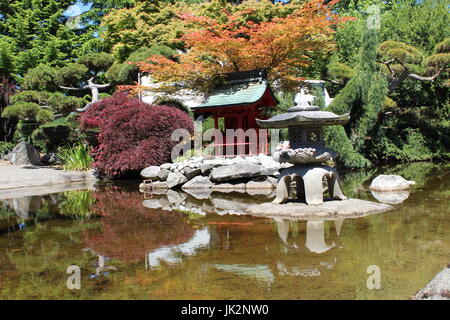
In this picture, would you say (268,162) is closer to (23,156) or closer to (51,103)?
(51,103)

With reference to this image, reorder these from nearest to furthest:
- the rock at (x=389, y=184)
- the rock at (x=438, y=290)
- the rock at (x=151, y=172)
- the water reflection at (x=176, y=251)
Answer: the rock at (x=438, y=290)
the water reflection at (x=176, y=251)
the rock at (x=389, y=184)
the rock at (x=151, y=172)

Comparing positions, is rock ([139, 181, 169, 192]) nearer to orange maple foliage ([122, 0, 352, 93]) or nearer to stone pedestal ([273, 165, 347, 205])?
orange maple foliage ([122, 0, 352, 93])

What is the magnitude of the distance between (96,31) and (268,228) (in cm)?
2225

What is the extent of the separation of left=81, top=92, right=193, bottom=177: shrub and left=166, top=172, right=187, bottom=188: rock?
1.76 metres

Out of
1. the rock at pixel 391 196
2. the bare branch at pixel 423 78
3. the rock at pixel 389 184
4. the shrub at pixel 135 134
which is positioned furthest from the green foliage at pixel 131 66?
the rock at pixel 391 196

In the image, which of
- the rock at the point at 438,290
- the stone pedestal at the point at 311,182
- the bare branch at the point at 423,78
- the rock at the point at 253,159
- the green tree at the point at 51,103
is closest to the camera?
the rock at the point at 438,290

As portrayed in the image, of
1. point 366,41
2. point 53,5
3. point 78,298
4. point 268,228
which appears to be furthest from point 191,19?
point 78,298

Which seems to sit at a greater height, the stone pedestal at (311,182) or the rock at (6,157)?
the rock at (6,157)

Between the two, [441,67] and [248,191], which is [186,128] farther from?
[441,67]

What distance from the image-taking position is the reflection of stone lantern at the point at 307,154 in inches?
321

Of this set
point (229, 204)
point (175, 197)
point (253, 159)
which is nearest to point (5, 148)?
point (175, 197)

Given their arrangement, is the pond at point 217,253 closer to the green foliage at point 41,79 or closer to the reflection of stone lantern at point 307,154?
the reflection of stone lantern at point 307,154

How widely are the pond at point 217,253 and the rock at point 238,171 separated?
3.58 metres

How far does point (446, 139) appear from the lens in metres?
22.0
